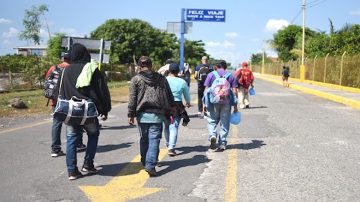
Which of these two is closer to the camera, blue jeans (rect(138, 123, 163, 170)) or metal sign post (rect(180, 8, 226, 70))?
blue jeans (rect(138, 123, 163, 170))

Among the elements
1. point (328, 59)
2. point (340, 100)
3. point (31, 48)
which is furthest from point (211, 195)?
point (31, 48)

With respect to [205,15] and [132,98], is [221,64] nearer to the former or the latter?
[132,98]

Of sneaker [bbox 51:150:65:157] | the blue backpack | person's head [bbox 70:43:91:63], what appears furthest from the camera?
the blue backpack

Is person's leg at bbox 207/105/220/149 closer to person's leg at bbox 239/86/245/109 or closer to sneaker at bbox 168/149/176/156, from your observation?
sneaker at bbox 168/149/176/156

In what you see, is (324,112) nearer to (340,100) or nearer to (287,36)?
(340,100)

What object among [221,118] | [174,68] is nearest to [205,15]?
[221,118]

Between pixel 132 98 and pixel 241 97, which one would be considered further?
pixel 241 97

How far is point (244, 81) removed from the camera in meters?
14.9

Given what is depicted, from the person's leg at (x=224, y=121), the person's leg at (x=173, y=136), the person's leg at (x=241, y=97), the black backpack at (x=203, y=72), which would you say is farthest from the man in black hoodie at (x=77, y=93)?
the person's leg at (x=241, y=97)

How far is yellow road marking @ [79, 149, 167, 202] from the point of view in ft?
16.3

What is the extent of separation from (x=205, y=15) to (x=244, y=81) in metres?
15.3

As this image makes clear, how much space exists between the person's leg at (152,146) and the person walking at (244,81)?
351 inches

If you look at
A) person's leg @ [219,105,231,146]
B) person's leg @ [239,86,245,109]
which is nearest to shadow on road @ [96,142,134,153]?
person's leg @ [219,105,231,146]

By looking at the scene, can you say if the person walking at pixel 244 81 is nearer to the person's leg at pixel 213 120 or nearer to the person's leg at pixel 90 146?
the person's leg at pixel 213 120
